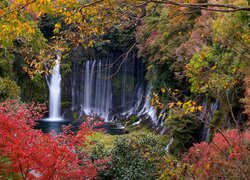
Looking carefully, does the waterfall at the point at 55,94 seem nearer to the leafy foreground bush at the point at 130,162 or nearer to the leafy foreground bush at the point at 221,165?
the leafy foreground bush at the point at 130,162

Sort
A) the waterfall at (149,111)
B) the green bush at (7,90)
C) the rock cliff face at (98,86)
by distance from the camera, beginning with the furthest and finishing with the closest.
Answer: the rock cliff face at (98,86) < the waterfall at (149,111) < the green bush at (7,90)

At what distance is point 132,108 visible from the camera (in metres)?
27.8

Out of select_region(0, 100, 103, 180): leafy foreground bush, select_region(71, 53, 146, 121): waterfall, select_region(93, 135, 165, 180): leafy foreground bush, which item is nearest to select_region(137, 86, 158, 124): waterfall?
select_region(71, 53, 146, 121): waterfall

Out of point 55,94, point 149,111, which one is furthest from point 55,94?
point 149,111

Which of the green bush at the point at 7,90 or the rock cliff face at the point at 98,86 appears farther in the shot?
the rock cliff face at the point at 98,86

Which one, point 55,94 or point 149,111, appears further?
point 55,94

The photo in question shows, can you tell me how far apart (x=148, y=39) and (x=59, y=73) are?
12.3m

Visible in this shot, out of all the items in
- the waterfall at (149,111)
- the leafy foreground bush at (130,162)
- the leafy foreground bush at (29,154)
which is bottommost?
the waterfall at (149,111)

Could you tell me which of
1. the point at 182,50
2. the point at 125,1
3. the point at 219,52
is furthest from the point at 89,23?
the point at 182,50

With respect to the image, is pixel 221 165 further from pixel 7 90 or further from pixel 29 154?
pixel 7 90

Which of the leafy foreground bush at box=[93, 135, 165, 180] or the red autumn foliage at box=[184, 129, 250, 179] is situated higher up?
the red autumn foliage at box=[184, 129, 250, 179]

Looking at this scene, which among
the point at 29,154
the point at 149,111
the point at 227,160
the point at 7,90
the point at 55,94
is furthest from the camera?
the point at 55,94

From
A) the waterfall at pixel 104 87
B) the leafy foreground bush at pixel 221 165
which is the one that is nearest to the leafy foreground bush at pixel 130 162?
the leafy foreground bush at pixel 221 165

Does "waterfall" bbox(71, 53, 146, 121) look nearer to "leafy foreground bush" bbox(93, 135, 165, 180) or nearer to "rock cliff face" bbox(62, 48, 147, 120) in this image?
"rock cliff face" bbox(62, 48, 147, 120)
